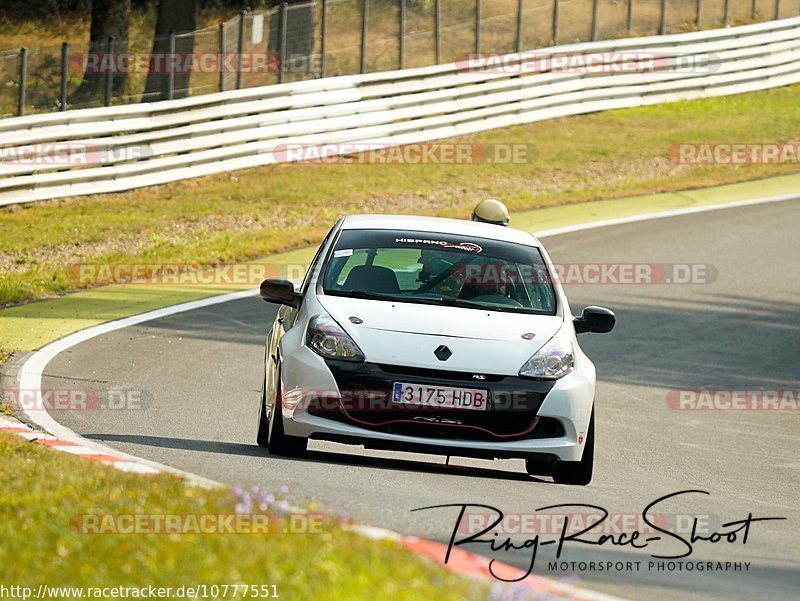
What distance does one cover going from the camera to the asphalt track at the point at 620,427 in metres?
7.43

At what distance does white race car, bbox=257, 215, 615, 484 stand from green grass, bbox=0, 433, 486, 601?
5.56 feet

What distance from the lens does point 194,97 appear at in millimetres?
23859

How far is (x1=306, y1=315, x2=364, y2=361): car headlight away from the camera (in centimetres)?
885

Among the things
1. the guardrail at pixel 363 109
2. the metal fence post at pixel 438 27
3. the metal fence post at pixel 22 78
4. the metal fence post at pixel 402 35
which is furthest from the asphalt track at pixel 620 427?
the metal fence post at pixel 438 27

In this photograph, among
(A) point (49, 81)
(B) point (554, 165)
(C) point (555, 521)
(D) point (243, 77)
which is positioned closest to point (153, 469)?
(C) point (555, 521)

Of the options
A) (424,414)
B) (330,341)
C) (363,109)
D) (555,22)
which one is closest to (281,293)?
(330,341)

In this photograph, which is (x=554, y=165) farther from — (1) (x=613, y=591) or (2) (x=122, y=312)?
(1) (x=613, y=591)

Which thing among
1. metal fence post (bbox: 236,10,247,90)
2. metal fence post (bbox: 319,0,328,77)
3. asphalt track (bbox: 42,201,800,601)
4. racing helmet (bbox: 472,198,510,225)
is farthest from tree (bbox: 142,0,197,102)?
racing helmet (bbox: 472,198,510,225)

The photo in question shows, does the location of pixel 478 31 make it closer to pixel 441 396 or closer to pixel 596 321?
pixel 596 321

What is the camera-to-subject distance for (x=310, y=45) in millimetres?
27281

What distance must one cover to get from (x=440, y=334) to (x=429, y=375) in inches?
12.0

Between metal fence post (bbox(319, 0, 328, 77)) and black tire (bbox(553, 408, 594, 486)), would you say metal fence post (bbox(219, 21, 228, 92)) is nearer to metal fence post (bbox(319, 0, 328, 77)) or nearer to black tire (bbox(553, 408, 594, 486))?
metal fence post (bbox(319, 0, 328, 77))

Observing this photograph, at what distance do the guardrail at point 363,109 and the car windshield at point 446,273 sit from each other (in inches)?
458

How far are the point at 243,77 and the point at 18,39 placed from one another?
11496 mm
